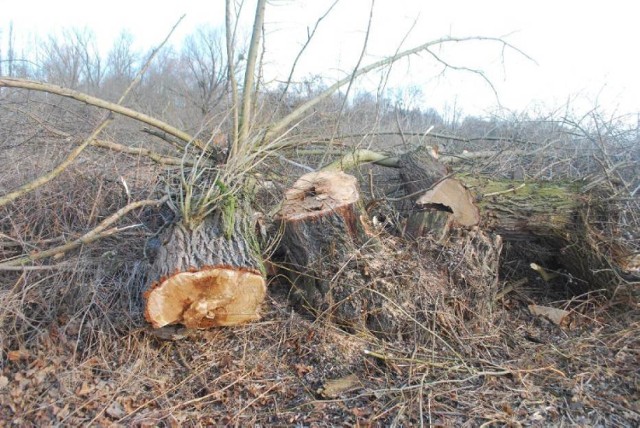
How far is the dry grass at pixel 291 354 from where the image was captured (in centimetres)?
252

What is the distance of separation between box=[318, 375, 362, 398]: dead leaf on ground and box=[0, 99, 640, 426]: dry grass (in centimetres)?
1

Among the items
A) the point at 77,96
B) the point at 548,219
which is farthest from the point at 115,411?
the point at 548,219

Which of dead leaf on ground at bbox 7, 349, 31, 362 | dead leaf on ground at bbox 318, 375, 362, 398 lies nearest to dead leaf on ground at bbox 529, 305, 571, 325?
dead leaf on ground at bbox 318, 375, 362, 398

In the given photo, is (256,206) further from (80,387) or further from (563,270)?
(563,270)

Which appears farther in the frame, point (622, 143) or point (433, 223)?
point (622, 143)

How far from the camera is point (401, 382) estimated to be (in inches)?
107

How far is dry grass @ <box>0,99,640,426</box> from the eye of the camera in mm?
2523

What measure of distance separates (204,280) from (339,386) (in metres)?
1.01

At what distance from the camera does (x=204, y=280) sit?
273cm

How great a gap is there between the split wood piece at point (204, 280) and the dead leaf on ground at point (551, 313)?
86.5 inches

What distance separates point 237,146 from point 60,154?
1853 millimetres

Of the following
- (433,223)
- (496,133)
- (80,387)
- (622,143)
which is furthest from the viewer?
(496,133)

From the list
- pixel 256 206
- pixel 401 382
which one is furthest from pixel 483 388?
pixel 256 206

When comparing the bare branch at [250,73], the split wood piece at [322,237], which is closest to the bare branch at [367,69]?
the bare branch at [250,73]
